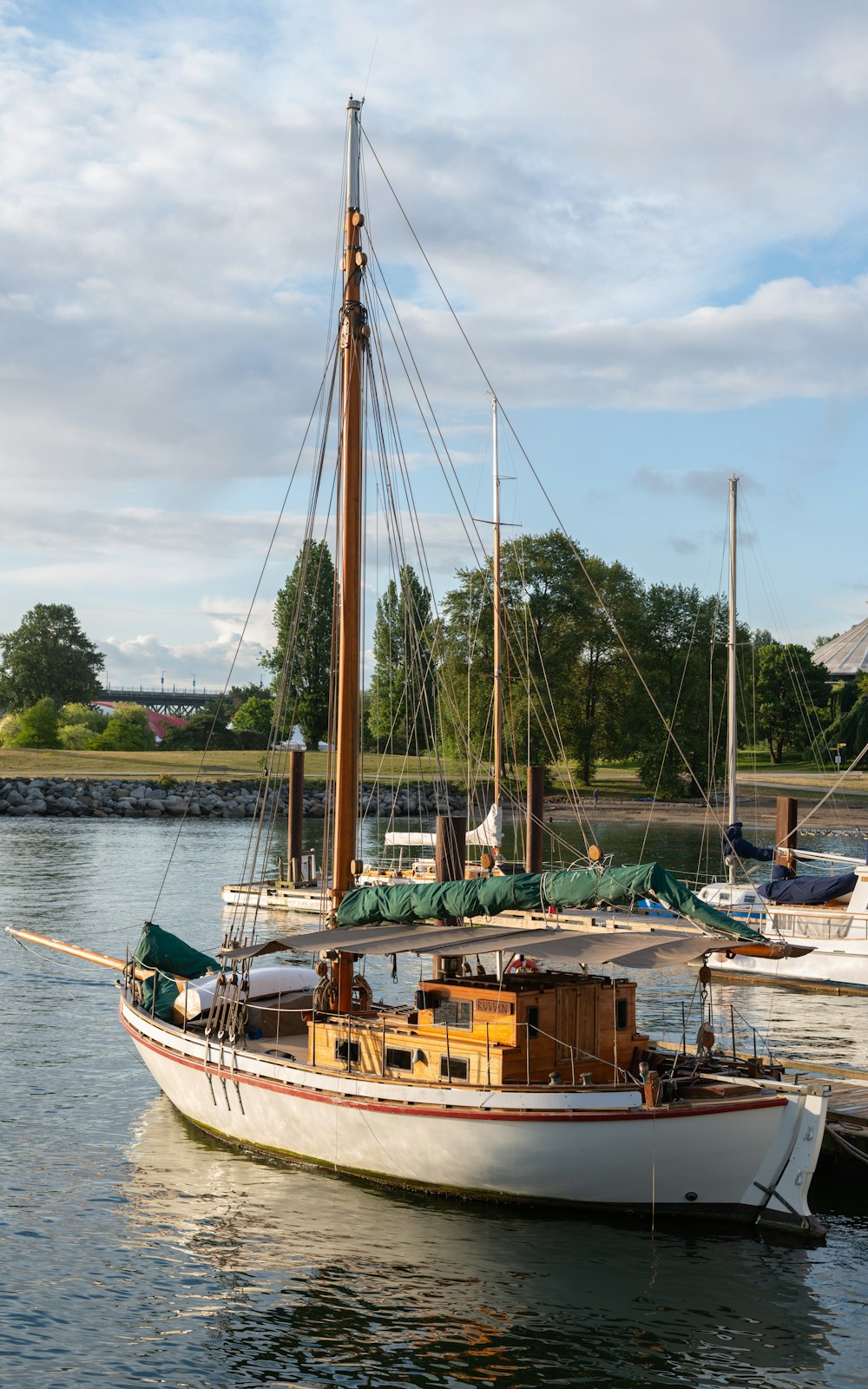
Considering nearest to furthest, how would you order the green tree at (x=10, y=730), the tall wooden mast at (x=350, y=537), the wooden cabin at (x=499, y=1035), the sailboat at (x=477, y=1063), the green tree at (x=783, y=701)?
the sailboat at (x=477, y=1063), the wooden cabin at (x=499, y=1035), the tall wooden mast at (x=350, y=537), the green tree at (x=783, y=701), the green tree at (x=10, y=730)

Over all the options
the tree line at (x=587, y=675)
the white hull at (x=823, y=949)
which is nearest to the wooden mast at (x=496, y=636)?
the white hull at (x=823, y=949)

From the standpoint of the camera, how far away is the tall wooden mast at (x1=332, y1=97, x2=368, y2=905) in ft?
82.9

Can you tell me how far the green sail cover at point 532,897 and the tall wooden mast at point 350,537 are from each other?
164 centimetres

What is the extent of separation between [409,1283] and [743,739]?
388ft

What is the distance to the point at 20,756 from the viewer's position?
127m

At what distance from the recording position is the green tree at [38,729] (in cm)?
14388

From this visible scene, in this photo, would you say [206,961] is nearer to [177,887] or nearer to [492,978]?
[492,978]

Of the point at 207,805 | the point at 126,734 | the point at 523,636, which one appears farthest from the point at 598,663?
the point at 126,734

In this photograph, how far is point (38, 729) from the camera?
145 meters

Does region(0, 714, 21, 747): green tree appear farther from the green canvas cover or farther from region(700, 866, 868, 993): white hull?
the green canvas cover

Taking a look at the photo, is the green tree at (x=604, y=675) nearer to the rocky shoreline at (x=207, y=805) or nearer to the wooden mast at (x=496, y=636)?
the rocky shoreline at (x=207, y=805)

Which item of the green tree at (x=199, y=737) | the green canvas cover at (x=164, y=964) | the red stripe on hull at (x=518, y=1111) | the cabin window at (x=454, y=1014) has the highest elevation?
the green tree at (x=199, y=737)

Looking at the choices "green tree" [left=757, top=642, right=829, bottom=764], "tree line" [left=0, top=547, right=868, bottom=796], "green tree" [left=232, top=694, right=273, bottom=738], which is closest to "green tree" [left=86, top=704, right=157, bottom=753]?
"green tree" [left=232, top=694, right=273, bottom=738]

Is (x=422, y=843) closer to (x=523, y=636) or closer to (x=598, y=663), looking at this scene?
(x=523, y=636)
